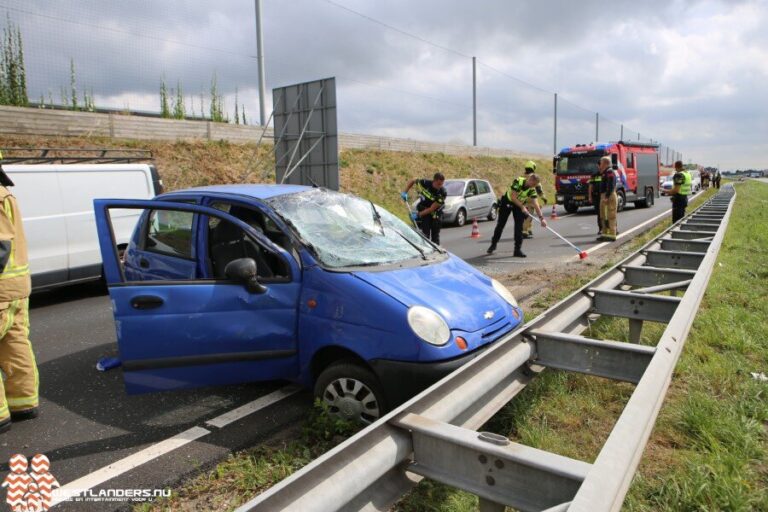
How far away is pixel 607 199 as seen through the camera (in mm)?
11797

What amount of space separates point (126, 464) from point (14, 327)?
4.64 ft

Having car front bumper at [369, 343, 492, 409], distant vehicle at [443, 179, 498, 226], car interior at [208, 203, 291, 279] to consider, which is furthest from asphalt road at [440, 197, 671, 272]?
car front bumper at [369, 343, 492, 409]

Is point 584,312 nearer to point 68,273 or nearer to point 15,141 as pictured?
point 68,273

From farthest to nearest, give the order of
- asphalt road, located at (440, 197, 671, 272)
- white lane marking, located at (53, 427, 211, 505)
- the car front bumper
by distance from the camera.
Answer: asphalt road, located at (440, 197, 671, 272) < the car front bumper < white lane marking, located at (53, 427, 211, 505)

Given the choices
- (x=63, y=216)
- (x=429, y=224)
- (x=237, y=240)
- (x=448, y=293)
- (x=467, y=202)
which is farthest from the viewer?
(x=467, y=202)

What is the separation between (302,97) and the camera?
1322cm

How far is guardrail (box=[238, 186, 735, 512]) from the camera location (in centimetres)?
152

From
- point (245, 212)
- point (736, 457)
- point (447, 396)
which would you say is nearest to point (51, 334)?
point (245, 212)

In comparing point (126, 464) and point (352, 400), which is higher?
point (352, 400)

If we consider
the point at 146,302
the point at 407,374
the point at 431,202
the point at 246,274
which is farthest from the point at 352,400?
the point at 431,202

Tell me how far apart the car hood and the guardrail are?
0.40 m

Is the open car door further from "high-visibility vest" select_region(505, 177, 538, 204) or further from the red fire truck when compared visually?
the red fire truck

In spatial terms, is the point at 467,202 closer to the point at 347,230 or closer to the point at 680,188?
the point at 680,188

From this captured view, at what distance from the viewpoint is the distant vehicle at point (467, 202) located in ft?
56.5
